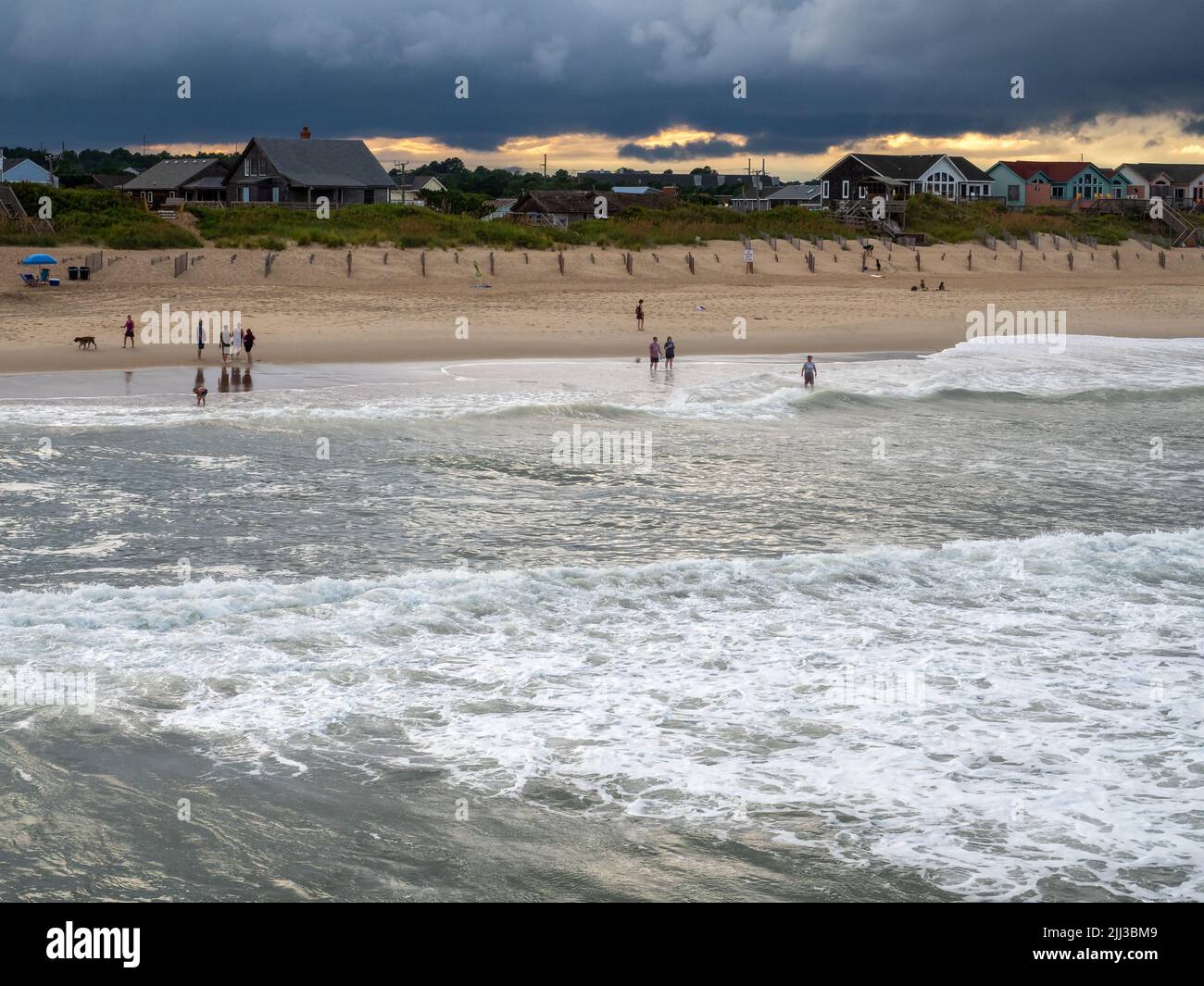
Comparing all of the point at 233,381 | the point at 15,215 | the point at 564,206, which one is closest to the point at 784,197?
the point at 564,206

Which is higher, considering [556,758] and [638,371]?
[638,371]

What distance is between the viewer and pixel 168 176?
8662cm

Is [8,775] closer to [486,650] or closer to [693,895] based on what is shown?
[486,650]

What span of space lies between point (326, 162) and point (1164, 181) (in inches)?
3175

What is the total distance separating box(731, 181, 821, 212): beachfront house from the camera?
10156 cm

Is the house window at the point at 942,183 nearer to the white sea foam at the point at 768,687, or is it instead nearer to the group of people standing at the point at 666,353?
the group of people standing at the point at 666,353

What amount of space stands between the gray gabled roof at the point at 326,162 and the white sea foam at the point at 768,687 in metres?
67.2

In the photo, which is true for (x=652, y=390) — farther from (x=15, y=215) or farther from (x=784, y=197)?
(x=784, y=197)

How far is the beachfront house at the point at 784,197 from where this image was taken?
333ft

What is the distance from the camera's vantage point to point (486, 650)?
510 inches

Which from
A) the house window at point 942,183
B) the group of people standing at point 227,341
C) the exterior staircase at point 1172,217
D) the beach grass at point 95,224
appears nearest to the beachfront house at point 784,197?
the house window at point 942,183
